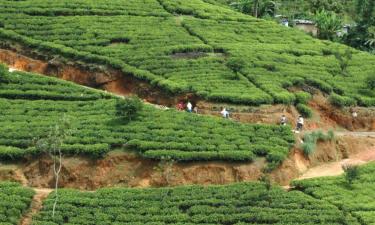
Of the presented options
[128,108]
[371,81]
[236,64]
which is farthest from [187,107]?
[371,81]

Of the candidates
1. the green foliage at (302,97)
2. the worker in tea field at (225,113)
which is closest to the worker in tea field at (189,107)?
the worker in tea field at (225,113)

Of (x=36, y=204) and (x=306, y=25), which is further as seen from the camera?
(x=306, y=25)

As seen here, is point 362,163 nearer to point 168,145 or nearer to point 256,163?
point 256,163

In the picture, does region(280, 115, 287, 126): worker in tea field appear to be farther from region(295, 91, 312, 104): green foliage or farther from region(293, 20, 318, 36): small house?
region(293, 20, 318, 36): small house

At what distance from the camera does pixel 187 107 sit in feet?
155

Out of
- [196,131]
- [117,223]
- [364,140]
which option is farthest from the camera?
[364,140]

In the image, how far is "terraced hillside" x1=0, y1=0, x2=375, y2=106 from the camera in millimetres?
51125

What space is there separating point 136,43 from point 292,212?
77.2 feet

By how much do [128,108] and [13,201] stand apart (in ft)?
31.4

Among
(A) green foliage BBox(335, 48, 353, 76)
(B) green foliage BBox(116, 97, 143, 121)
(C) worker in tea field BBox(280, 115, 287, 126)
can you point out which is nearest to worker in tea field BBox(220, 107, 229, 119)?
(C) worker in tea field BBox(280, 115, 287, 126)

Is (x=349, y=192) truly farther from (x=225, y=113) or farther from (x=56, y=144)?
(x=56, y=144)

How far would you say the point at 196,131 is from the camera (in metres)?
42.7

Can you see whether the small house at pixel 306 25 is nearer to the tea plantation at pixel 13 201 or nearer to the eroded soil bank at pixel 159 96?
the eroded soil bank at pixel 159 96

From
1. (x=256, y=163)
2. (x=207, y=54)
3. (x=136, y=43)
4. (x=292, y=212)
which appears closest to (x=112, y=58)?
(x=136, y=43)
